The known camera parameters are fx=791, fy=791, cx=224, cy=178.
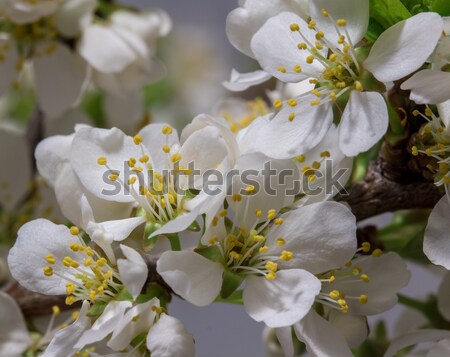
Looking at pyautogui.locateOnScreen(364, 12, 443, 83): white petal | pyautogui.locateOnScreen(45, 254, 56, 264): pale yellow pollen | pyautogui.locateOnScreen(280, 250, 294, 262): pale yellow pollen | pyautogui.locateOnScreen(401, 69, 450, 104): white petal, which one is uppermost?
pyautogui.locateOnScreen(364, 12, 443, 83): white petal

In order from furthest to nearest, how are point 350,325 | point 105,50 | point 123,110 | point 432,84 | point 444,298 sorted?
point 123,110
point 105,50
point 444,298
point 350,325
point 432,84

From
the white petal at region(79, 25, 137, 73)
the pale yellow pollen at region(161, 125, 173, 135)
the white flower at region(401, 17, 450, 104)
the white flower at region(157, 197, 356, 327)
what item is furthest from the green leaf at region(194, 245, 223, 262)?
the white petal at region(79, 25, 137, 73)

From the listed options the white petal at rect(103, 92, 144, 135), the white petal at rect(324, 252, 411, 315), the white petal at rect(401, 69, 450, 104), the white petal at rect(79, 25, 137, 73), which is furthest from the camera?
the white petal at rect(103, 92, 144, 135)

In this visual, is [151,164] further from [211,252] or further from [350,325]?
[350,325]

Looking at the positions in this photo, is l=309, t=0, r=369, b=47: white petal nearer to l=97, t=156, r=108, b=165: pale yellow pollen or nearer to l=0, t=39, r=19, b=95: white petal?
l=97, t=156, r=108, b=165: pale yellow pollen

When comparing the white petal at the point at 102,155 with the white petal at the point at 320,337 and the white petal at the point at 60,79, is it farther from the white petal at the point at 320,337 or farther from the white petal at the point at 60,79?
the white petal at the point at 60,79

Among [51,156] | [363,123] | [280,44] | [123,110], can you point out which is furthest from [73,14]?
[363,123]

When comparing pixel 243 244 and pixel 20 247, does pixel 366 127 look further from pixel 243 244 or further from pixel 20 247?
pixel 20 247

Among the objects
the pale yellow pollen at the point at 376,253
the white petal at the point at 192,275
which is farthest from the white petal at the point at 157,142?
the pale yellow pollen at the point at 376,253
